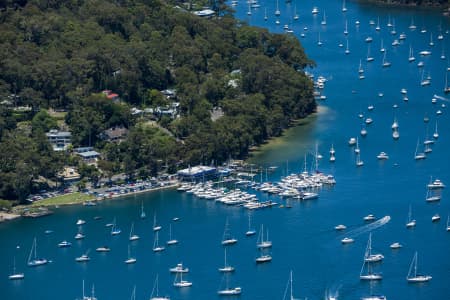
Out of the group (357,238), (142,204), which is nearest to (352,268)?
(357,238)

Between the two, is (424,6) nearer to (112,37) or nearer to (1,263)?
(112,37)

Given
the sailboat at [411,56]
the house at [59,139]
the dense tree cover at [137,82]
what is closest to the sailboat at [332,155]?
the dense tree cover at [137,82]

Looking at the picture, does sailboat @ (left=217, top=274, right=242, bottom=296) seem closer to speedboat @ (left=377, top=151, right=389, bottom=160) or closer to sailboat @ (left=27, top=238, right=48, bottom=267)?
sailboat @ (left=27, top=238, right=48, bottom=267)

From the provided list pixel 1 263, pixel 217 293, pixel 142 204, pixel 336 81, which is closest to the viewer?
pixel 217 293

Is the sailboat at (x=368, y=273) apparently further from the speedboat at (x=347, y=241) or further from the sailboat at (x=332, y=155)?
the sailboat at (x=332, y=155)

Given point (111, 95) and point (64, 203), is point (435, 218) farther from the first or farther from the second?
point (111, 95)

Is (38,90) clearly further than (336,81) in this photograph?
No
